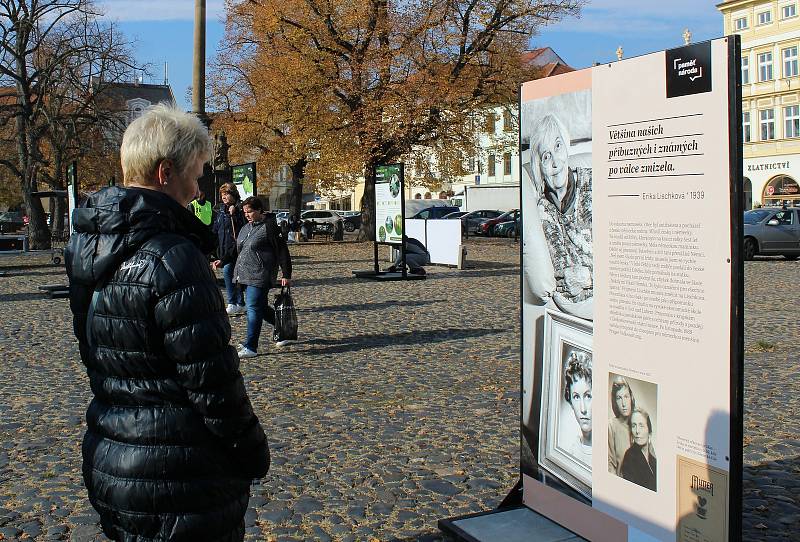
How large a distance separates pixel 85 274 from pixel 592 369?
2.22 meters

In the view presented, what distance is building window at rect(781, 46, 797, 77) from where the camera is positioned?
5662 centimetres

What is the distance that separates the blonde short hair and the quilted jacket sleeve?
0.98ft

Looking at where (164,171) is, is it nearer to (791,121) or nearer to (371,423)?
(371,423)

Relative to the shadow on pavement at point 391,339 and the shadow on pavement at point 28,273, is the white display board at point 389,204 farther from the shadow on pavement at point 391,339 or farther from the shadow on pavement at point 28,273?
the shadow on pavement at point 28,273

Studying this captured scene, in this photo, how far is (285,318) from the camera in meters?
9.97

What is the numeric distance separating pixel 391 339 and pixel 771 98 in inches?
2165

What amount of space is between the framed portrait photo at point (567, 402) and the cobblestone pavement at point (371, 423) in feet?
2.55

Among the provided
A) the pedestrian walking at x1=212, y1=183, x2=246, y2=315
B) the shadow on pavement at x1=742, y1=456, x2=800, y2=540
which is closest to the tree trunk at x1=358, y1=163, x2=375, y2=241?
the pedestrian walking at x1=212, y1=183, x2=246, y2=315

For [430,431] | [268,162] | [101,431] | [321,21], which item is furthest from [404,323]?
[268,162]

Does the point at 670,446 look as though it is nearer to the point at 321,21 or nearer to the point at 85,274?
the point at 85,274

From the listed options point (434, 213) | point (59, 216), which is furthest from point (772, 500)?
point (59, 216)

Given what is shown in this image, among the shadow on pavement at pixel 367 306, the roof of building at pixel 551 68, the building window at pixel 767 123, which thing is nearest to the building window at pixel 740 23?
the building window at pixel 767 123

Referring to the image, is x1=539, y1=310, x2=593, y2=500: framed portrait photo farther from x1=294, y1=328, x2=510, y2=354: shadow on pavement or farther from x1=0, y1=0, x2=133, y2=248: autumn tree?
x1=0, y1=0, x2=133, y2=248: autumn tree

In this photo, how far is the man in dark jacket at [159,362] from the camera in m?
2.45
